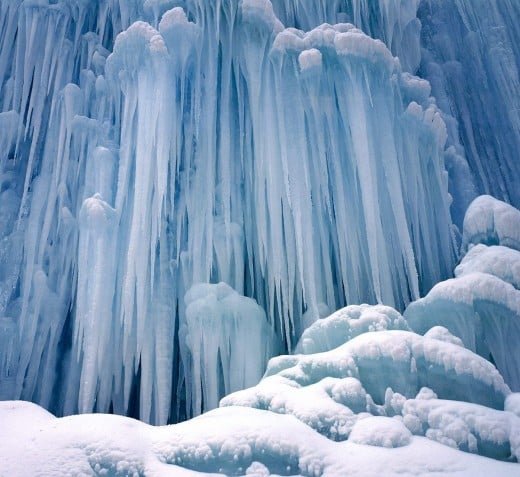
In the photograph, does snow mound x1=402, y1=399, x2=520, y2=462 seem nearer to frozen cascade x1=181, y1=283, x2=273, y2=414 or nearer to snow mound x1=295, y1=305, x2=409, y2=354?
snow mound x1=295, y1=305, x2=409, y2=354

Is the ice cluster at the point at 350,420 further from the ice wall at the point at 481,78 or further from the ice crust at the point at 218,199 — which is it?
the ice wall at the point at 481,78

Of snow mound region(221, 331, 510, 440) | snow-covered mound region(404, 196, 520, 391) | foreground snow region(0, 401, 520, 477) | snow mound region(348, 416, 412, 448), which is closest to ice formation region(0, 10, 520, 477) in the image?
snow-covered mound region(404, 196, 520, 391)

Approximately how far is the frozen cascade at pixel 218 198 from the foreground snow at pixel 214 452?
10.3ft

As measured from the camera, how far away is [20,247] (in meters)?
8.73

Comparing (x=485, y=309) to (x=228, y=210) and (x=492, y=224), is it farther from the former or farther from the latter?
(x=228, y=210)

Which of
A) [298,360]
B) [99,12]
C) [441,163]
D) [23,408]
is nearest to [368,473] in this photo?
[298,360]

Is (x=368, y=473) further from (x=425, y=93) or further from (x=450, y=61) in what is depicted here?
(x=450, y=61)

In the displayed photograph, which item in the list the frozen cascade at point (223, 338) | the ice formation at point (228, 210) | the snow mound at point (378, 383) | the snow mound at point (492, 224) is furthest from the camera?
the frozen cascade at point (223, 338)

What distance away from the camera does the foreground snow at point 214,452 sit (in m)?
3.27

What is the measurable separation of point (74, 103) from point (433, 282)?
6236 mm

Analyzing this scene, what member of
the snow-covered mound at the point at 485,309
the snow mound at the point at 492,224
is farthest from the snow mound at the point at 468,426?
the snow mound at the point at 492,224

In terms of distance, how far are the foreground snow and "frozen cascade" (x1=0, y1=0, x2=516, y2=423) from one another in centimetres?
314

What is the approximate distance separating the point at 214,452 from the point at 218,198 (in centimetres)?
474

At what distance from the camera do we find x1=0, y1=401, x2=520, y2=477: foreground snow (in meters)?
3.27
